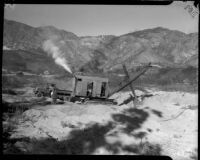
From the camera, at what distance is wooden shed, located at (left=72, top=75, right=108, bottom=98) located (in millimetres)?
17781

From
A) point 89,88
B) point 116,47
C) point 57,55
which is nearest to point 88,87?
point 89,88

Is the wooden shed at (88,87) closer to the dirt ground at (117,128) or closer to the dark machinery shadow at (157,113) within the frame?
the dirt ground at (117,128)

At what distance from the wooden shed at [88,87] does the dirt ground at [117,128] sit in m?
3.43

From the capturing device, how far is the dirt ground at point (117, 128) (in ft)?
31.0

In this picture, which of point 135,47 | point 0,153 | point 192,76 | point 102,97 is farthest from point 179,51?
point 0,153

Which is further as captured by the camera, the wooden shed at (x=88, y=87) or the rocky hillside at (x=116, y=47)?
the rocky hillside at (x=116, y=47)

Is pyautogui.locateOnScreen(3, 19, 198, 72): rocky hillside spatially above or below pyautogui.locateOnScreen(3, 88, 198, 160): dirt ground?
above

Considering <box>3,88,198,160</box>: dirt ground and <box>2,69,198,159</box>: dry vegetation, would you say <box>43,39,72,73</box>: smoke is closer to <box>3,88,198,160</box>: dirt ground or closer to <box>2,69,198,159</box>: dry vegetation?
A: <box>3,88,198,160</box>: dirt ground

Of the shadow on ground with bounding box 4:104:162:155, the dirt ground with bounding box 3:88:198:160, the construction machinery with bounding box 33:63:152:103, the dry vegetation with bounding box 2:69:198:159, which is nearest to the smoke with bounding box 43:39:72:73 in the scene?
the construction machinery with bounding box 33:63:152:103

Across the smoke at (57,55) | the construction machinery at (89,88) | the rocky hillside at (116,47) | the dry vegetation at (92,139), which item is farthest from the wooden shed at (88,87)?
the rocky hillside at (116,47)

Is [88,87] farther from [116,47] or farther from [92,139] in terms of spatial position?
[116,47]

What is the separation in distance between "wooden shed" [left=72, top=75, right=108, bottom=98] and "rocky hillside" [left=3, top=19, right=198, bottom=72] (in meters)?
45.8

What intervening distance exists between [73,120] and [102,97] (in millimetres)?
6092

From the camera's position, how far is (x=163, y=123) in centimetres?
1292
